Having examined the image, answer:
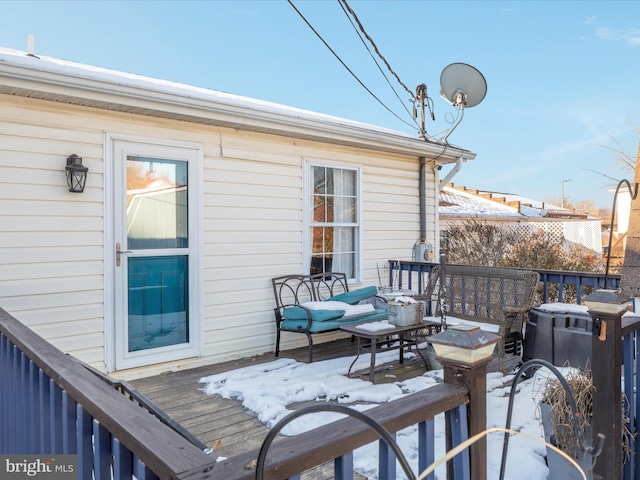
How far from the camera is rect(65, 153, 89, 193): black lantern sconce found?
3586 mm

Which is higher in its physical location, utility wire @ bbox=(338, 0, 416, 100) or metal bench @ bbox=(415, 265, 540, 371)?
utility wire @ bbox=(338, 0, 416, 100)

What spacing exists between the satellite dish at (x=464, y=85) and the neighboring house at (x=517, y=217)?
5.49 meters

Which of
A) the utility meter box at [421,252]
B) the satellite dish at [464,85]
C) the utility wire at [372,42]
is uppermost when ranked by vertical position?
the utility wire at [372,42]

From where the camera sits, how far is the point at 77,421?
125cm

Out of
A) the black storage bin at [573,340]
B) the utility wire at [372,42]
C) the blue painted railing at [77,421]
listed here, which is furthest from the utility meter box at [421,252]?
the blue painted railing at [77,421]

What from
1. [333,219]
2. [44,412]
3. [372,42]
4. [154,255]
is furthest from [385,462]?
[372,42]

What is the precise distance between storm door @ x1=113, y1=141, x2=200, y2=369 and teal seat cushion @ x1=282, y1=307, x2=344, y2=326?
2.96ft

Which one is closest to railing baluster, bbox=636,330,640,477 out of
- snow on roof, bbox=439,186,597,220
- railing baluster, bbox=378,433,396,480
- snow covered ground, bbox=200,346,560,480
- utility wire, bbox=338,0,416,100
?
snow covered ground, bbox=200,346,560,480

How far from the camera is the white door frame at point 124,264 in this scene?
3824 mm

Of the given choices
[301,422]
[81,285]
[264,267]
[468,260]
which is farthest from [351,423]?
[468,260]

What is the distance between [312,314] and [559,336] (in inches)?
83.9

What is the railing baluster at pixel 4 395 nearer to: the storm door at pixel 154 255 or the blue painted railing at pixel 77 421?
the blue painted railing at pixel 77 421

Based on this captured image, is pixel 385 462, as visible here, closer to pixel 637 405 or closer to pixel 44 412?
pixel 44 412

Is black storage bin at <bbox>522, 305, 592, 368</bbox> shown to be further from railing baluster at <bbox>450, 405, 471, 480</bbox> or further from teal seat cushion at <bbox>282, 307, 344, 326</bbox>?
railing baluster at <bbox>450, 405, 471, 480</bbox>
